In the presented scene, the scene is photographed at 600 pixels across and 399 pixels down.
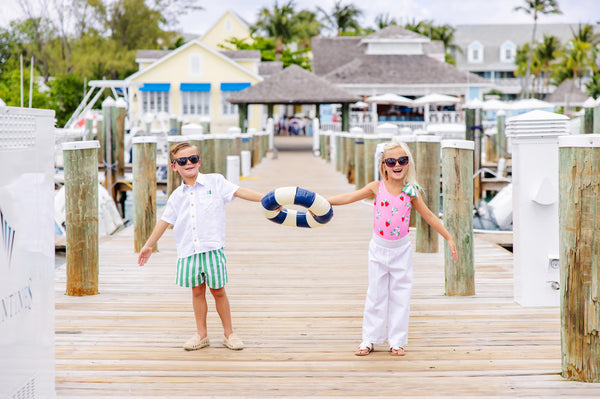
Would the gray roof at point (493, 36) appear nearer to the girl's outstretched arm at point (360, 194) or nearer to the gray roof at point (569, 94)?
the gray roof at point (569, 94)

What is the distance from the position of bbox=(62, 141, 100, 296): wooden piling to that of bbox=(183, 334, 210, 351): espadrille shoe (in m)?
1.76

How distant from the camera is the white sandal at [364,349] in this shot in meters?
4.66

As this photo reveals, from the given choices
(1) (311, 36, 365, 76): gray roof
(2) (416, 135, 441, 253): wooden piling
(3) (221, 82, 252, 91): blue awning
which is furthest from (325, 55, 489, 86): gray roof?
(2) (416, 135, 441, 253): wooden piling

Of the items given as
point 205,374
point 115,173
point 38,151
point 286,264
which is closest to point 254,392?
point 205,374

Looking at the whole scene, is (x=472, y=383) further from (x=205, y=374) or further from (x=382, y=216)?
(x=205, y=374)

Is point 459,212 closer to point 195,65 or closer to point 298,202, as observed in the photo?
point 298,202

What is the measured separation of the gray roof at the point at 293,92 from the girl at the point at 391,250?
1126 inches

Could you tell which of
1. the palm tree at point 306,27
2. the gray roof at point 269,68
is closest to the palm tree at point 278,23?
the palm tree at point 306,27

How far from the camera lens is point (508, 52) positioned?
82.9 metres

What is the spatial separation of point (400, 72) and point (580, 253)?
39338 millimetres

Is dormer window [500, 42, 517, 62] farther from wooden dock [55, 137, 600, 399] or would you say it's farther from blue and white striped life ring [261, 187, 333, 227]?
blue and white striped life ring [261, 187, 333, 227]

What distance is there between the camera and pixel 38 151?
3.26 m

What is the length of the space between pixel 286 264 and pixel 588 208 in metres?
4.36

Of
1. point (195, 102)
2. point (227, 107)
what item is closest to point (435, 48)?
point (227, 107)
